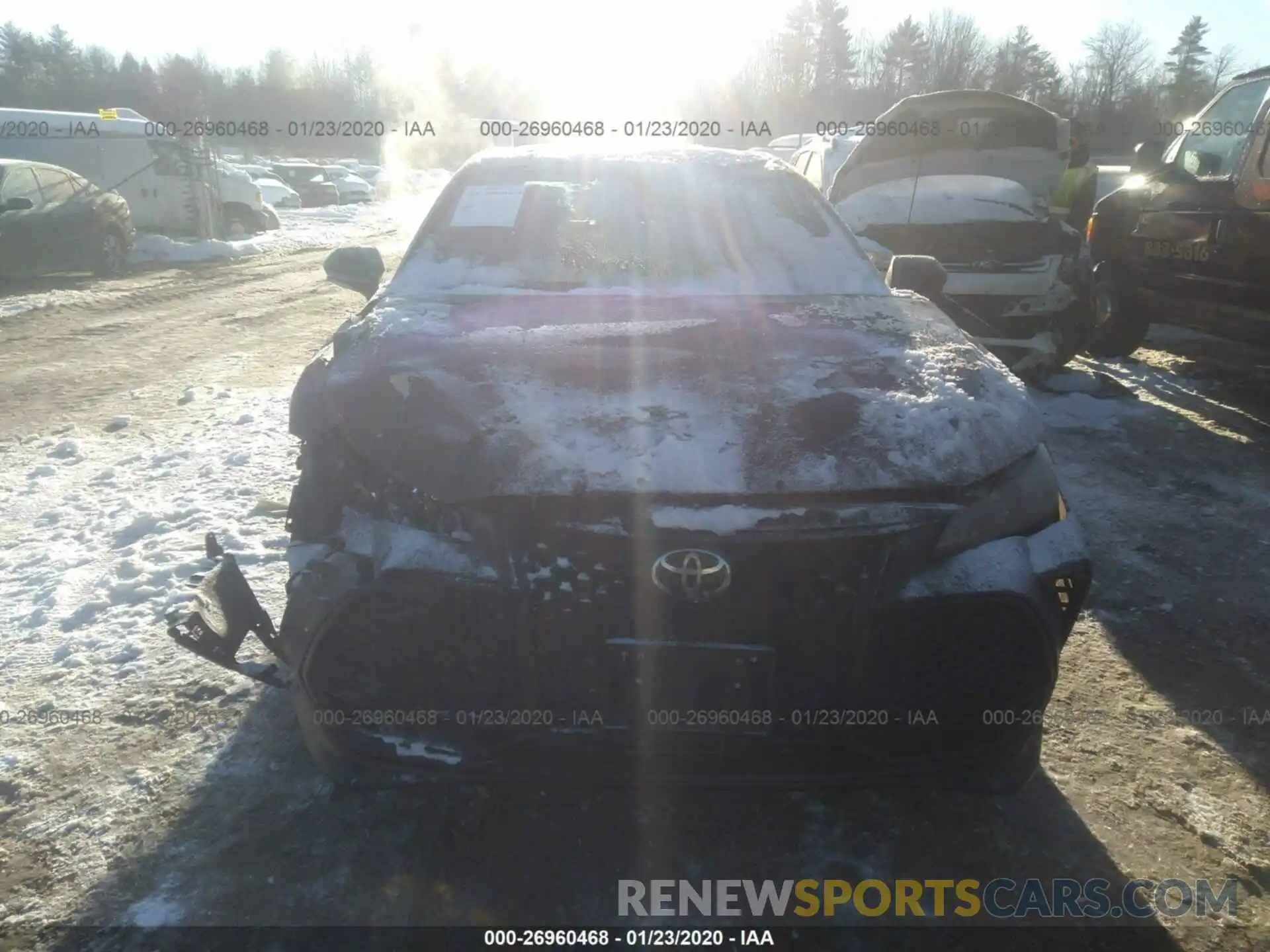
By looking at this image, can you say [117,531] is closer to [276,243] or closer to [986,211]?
[986,211]

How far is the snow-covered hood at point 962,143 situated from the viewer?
6406 millimetres

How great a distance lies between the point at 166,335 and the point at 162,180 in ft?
27.3

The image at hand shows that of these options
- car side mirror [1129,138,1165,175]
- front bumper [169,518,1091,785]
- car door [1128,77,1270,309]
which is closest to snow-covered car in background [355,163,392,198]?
car side mirror [1129,138,1165,175]

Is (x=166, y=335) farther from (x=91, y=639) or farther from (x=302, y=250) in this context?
(x=302, y=250)

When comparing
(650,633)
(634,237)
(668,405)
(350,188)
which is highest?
(634,237)

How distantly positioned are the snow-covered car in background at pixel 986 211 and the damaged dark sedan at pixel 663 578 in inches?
134

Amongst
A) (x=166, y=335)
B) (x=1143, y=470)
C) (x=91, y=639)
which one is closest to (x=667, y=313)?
(x=91, y=639)

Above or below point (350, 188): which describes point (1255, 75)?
above

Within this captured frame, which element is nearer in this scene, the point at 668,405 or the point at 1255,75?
the point at 668,405

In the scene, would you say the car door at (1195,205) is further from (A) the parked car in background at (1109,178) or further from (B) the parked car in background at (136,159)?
(B) the parked car in background at (136,159)

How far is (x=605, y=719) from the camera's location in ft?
5.82

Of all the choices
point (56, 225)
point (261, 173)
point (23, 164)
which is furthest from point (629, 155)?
point (261, 173)

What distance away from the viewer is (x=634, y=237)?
321 cm

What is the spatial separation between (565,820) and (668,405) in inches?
42.4
